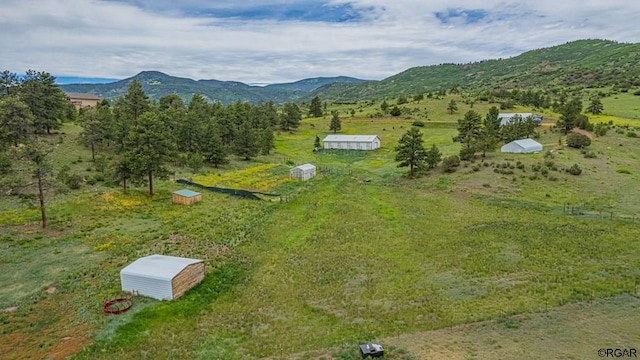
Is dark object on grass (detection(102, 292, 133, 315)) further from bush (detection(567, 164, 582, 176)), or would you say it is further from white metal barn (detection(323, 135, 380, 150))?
white metal barn (detection(323, 135, 380, 150))

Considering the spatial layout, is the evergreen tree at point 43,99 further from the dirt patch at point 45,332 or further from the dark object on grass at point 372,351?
the dark object on grass at point 372,351

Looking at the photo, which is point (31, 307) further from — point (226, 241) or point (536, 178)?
point (536, 178)

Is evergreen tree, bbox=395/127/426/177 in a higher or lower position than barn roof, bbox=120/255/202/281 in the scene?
higher

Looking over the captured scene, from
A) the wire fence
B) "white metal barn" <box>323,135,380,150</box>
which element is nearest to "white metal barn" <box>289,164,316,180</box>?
"white metal barn" <box>323,135,380,150</box>

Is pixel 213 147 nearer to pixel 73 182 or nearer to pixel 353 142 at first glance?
pixel 73 182

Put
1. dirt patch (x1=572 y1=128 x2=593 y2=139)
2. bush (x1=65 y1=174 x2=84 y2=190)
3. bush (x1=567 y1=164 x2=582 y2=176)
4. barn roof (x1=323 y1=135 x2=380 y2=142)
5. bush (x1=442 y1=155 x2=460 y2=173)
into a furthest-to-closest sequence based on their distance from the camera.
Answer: barn roof (x1=323 y1=135 x2=380 y2=142), dirt patch (x1=572 y1=128 x2=593 y2=139), bush (x1=442 y1=155 x2=460 y2=173), bush (x1=567 y1=164 x2=582 y2=176), bush (x1=65 y1=174 x2=84 y2=190)

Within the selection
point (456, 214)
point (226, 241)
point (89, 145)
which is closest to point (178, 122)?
point (89, 145)

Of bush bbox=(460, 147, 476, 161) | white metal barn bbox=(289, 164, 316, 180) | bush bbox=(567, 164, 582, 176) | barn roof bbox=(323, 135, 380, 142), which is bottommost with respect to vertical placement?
white metal barn bbox=(289, 164, 316, 180)
